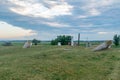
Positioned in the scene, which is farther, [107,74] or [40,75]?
[107,74]

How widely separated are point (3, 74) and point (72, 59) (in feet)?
26.6

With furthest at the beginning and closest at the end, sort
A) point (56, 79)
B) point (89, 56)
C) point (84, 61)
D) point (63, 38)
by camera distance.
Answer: point (63, 38)
point (89, 56)
point (84, 61)
point (56, 79)

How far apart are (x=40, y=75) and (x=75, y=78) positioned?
215 cm

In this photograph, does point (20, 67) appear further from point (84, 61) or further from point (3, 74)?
point (84, 61)

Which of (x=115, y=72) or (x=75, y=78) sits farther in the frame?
(x=115, y=72)

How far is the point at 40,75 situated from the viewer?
14516 mm

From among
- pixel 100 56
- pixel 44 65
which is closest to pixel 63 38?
pixel 100 56

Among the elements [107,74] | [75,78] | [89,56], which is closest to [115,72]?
[107,74]

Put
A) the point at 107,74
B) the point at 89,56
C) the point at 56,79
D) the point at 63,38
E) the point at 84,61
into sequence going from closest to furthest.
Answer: the point at 56,79
the point at 107,74
the point at 84,61
the point at 89,56
the point at 63,38

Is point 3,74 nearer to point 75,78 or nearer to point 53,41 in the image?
point 75,78

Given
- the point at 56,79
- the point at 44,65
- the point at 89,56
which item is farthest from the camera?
the point at 89,56

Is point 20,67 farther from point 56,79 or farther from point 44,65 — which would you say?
point 56,79

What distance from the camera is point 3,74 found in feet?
46.9

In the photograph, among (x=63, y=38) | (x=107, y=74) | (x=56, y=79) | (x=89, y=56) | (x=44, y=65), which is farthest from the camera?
(x=63, y=38)
